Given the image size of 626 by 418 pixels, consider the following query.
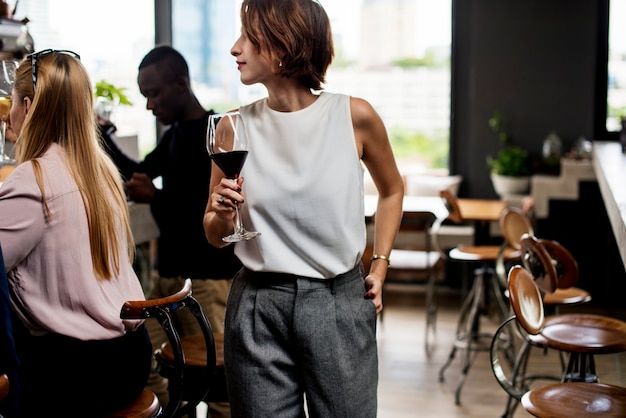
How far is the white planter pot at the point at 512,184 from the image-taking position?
20.8 ft

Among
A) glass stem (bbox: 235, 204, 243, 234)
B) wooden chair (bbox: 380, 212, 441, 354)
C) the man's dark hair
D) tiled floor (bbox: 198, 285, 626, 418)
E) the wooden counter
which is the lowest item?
tiled floor (bbox: 198, 285, 626, 418)

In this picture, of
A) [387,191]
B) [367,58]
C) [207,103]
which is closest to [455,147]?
[367,58]

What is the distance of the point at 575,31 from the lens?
6480 mm

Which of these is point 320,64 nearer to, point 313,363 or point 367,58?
point 313,363

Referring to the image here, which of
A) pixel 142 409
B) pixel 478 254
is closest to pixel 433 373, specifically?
pixel 478 254

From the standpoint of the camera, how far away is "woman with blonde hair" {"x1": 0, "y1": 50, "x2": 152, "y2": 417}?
2031mm

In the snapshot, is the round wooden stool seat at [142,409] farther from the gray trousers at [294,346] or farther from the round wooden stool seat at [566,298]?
the round wooden stool seat at [566,298]

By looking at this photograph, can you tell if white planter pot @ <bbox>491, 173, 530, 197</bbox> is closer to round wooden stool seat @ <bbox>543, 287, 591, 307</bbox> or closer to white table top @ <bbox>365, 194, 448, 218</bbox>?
white table top @ <bbox>365, 194, 448, 218</bbox>

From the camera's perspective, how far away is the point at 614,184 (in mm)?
3523

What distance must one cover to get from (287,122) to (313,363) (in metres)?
0.52

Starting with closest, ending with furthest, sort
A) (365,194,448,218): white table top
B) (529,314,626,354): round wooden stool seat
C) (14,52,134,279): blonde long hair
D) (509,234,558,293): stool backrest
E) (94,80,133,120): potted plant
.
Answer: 1. (14,52,134,279): blonde long hair
2. (529,314,626,354): round wooden stool seat
3. (509,234,558,293): stool backrest
4. (94,80,133,120): potted plant
5. (365,194,448,218): white table top

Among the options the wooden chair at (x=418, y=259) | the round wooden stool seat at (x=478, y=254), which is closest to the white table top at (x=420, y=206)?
the wooden chair at (x=418, y=259)

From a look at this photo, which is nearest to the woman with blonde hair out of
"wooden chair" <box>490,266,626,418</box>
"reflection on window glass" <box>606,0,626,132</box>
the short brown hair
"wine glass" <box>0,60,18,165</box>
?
"wine glass" <box>0,60,18,165</box>

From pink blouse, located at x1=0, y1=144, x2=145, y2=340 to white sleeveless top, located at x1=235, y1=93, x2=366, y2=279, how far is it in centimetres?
44
